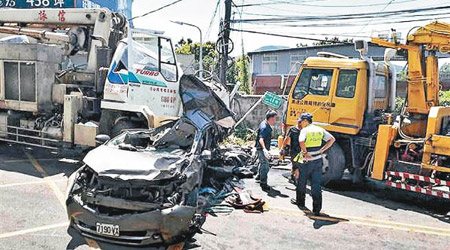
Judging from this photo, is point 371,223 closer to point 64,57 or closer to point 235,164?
point 235,164

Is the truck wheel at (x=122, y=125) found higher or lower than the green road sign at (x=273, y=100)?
lower

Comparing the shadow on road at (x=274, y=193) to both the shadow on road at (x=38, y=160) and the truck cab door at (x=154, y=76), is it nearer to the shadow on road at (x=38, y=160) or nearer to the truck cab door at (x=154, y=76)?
the truck cab door at (x=154, y=76)

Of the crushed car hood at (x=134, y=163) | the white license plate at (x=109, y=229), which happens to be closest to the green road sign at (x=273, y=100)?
the crushed car hood at (x=134, y=163)

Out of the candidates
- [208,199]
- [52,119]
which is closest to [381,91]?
[208,199]

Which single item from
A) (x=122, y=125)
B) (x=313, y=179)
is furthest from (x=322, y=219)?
(x=122, y=125)

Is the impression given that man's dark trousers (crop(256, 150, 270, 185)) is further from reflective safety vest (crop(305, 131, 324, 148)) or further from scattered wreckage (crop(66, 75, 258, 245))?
scattered wreckage (crop(66, 75, 258, 245))

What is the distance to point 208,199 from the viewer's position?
682 centimetres

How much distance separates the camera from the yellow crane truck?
7.23 meters

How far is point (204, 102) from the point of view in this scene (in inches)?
325

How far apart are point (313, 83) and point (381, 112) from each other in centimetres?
169

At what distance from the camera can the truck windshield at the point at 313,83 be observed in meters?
8.45

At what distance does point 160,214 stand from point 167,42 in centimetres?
546

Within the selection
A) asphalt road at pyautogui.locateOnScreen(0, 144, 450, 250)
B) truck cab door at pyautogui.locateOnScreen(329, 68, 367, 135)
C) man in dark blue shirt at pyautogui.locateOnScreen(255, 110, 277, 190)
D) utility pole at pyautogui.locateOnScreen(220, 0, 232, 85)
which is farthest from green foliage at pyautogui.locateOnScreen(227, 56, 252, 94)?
asphalt road at pyautogui.locateOnScreen(0, 144, 450, 250)

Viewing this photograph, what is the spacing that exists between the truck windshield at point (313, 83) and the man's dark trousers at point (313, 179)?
2.43 meters
